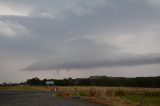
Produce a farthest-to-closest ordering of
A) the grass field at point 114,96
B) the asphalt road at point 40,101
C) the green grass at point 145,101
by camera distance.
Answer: the green grass at point 145,101, the grass field at point 114,96, the asphalt road at point 40,101

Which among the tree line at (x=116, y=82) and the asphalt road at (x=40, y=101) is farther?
the tree line at (x=116, y=82)

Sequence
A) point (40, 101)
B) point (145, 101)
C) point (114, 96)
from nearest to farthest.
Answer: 1. point (40, 101)
2. point (114, 96)
3. point (145, 101)

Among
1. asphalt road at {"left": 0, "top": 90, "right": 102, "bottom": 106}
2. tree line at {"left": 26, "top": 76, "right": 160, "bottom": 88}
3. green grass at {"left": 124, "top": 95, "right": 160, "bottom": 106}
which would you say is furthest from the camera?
tree line at {"left": 26, "top": 76, "right": 160, "bottom": 88}

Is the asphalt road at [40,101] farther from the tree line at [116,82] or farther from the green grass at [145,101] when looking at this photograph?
the tree line at [116,82]

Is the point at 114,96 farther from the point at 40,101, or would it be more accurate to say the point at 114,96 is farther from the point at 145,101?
the point at 40,101

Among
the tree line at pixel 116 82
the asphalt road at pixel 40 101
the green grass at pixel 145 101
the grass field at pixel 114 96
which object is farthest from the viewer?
the tree line at pixel 116 82

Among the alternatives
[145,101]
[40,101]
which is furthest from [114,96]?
[40,101]

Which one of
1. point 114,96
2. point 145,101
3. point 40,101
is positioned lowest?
point 145,101

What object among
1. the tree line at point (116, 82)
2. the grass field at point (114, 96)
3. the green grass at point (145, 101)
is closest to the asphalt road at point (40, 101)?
the grass field at point (114, 96)

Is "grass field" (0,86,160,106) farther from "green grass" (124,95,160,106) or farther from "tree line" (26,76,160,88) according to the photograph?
"tree line" (26,76,160,88)

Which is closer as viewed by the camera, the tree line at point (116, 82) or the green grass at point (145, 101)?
the green grass at point (145, 101)

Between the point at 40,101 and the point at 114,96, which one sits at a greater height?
the point at 114,96

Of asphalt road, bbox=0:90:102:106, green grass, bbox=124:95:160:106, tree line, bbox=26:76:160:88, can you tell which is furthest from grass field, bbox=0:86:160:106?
tree line, bbox=26:76:160:88

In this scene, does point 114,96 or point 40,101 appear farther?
point 114,96
